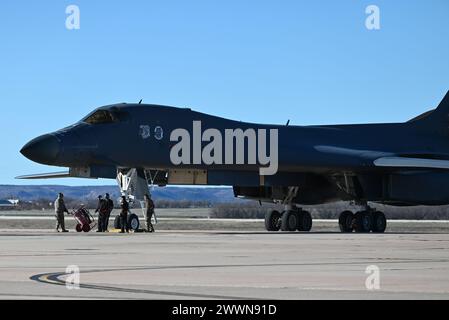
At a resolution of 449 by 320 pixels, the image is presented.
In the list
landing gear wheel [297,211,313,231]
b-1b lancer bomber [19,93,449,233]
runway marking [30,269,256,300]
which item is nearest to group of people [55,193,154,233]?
b-1b lancer bomber [19,93,449,233]

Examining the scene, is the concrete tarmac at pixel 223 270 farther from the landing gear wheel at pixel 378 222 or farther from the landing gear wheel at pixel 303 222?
the landing gear wheel at pixel 303 222

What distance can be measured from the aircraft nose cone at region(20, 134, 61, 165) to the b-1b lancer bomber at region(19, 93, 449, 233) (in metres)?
0.03

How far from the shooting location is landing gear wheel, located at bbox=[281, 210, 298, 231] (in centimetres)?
3844

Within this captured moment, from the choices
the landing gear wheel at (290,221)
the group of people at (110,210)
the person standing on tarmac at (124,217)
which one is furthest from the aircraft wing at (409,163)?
the person standing on tarmac at (124,217)

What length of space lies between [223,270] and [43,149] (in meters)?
17.8

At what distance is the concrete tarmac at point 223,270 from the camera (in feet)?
40.0

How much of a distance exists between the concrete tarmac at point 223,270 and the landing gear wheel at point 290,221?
42.6ft

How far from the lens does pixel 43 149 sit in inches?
1291

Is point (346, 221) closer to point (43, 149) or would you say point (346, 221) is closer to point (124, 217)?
point (124, 217)

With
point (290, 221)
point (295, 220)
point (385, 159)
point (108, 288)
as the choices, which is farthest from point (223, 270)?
point (295, 220)

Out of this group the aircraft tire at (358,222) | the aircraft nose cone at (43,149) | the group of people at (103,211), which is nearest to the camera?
the aircraft nose cone at (43,149)

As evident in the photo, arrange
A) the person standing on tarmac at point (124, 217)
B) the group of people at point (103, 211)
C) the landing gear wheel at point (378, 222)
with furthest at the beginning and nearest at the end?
the landing gear wheel at point (378, 222) → the group of people at point (103, 211) → the person standing on tarmac at point (124, 217)
